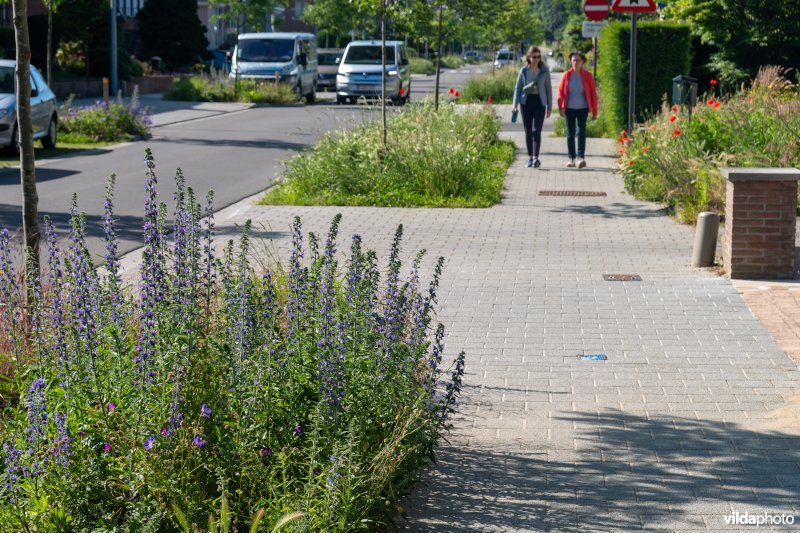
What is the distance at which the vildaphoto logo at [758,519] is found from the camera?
4840 mm

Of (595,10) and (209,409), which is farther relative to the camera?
(595,10)

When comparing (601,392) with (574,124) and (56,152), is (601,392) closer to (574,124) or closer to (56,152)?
(574,124)

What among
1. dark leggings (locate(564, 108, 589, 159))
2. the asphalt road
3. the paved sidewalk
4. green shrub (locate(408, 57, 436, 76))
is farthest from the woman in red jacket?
green shrub (locate(408, 57, 436, 76))

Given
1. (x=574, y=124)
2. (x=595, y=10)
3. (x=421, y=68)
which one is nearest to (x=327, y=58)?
(x=421, y=68)

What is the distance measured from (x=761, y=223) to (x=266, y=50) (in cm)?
3267

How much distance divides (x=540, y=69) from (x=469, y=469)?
1404 centimetres

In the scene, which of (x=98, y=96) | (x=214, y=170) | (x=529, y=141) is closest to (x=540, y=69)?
(x=529, y=141)

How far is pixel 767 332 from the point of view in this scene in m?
8.31

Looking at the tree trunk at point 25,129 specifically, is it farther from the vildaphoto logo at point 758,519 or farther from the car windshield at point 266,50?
the car windshield at point 266,50

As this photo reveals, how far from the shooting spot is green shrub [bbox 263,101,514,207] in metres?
15.4

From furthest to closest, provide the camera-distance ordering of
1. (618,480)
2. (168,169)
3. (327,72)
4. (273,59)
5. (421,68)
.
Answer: (421,68) → (327,72) → (273,59) → (168,169) → (618,480)

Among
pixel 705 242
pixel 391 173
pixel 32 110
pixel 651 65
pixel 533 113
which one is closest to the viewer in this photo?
pixel 705 242

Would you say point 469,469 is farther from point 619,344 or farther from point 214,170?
point 214,170

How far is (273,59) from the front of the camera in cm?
4078
